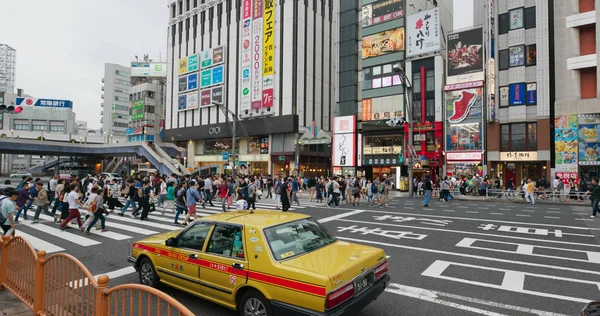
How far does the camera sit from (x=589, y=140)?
87.8 feet

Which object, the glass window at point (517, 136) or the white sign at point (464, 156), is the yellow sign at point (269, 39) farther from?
the glass window at point (517, 136)

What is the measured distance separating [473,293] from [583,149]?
29321 mm

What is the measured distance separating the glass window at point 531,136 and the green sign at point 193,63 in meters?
47.6

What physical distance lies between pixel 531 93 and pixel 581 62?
4340 millimetres

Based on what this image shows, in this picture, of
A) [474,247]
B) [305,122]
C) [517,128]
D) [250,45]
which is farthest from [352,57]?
[474,247]

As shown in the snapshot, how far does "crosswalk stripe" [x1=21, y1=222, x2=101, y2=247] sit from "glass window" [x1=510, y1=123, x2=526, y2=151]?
3407 cm

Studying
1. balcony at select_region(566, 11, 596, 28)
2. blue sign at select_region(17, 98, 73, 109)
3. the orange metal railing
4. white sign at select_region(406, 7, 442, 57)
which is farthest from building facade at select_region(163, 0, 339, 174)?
the orange metal railing

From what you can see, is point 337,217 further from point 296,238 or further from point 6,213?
point 6,213

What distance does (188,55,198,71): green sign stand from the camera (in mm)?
56219

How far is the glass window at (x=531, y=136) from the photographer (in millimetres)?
30453

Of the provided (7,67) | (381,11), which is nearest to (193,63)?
(381,11)

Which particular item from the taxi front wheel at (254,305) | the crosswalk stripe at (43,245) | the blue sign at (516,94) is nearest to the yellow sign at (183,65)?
the blue sign at (516,94)

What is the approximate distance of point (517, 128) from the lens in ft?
103

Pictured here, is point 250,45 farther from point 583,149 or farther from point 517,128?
point 583,149
